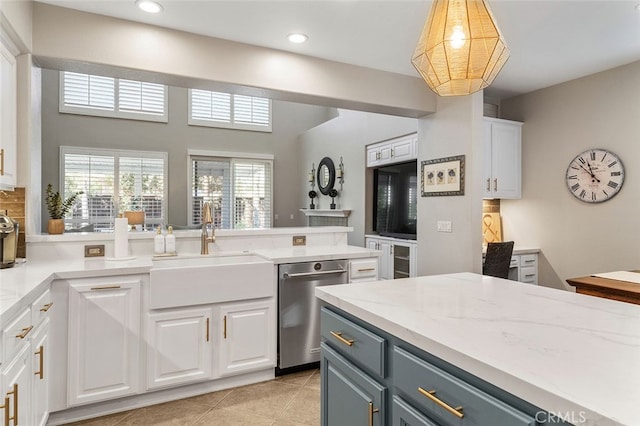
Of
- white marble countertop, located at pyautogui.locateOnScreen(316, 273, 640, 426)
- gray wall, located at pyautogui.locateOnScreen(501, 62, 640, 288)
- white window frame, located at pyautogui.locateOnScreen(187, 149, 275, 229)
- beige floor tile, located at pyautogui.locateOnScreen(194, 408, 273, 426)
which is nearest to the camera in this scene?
white marble countertop, located at pyautogui.locateOnScreen(316, 273, 640, 426)

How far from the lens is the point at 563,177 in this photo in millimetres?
3982

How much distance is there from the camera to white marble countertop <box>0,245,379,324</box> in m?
1.58

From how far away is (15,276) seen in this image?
1987mm

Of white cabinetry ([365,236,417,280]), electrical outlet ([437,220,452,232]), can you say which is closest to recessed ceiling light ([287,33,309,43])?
electrical outlet ([437,220,452,232])

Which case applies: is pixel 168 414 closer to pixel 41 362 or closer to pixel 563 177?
pixel 41 362

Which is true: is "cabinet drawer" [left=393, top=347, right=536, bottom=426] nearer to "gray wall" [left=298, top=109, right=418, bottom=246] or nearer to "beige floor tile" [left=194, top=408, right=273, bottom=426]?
"beige floor tile" [left=194, top=408, right=273, bottom=426]

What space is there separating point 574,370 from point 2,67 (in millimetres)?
2953

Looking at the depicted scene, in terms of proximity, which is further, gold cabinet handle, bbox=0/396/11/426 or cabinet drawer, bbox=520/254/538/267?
cabinet drawer, bbox=520/254/538/267

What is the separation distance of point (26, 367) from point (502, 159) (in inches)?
177

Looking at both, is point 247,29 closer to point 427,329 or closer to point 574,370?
point 427,329

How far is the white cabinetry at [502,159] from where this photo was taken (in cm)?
414

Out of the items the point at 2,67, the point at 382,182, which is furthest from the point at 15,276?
the point at 382,182

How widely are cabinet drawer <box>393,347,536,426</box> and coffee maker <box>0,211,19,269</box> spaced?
7.38 feet

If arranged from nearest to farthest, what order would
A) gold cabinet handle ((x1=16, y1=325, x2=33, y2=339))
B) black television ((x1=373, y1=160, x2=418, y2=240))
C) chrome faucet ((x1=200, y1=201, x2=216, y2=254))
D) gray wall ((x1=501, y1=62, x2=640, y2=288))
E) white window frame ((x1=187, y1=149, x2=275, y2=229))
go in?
gold cabinet handle ((x1=16, y1=325, x2=33, y2=339)) → chrome faucet ((x1=200, y1=201, x2=216, y2=254)) → gray wall ((x1=501, y1=62, x2=640, y2=288)) → black television ((x1=373, y1=160, x2=418, y2=240)) → white window frame ((x1=187, y1=149, x2=275, y2=229))
